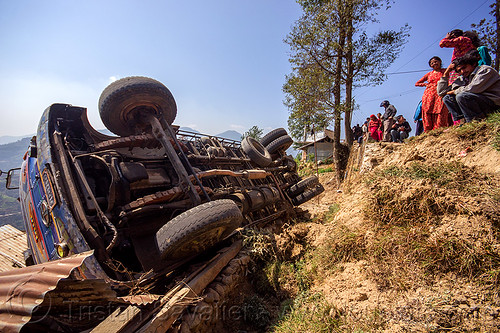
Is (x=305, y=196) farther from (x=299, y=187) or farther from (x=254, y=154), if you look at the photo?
(x=254, y=154)

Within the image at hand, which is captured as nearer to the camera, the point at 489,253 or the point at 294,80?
the point at 489,253

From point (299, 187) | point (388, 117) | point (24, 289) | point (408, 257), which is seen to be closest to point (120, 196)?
point (24, 289)

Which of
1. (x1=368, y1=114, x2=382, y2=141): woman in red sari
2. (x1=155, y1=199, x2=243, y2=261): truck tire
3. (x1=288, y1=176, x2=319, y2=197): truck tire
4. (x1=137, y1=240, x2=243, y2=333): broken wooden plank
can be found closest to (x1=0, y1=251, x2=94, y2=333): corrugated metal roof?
(x1=137, y1=240, x2=243, y2=333): broken wooden plank

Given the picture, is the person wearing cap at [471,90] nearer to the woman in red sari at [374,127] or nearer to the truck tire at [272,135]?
the truck tire at [272,135]

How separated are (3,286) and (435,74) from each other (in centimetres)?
723

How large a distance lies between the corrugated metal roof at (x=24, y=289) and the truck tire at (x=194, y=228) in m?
1.00

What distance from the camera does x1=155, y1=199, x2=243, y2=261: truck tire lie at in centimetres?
235

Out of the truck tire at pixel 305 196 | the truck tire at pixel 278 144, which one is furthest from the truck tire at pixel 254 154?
the truck tire at pixel 305 196

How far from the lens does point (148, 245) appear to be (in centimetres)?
319

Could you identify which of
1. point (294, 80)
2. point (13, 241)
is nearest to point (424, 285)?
point (294, 80)

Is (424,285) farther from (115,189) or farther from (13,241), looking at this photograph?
(13,241)

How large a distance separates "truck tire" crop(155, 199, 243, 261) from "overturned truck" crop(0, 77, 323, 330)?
1cm

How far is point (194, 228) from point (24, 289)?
4.31ft

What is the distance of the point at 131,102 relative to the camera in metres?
3.38
